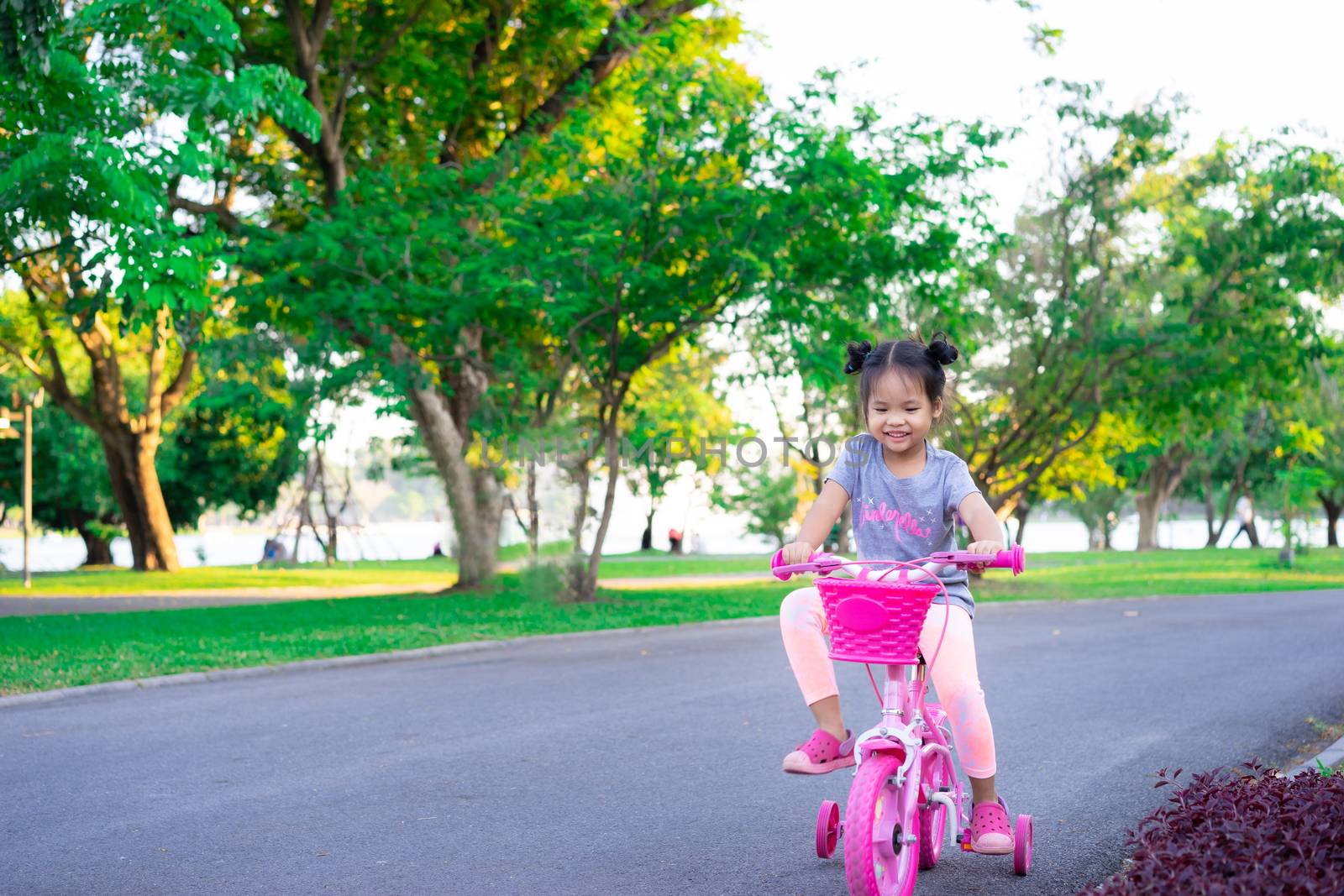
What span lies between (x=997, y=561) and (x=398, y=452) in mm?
38608

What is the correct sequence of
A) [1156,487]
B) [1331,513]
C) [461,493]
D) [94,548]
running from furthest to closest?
[1331,513]
[1156,487]
[94,548]
[461,493]

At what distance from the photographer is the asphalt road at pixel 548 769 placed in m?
4.84

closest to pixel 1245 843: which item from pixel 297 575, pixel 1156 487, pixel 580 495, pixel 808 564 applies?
pixel 808 564

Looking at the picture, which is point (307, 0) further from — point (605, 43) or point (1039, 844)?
point (1039, 844)

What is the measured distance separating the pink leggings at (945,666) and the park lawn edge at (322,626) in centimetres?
796

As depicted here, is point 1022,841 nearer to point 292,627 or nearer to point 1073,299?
point 292,627

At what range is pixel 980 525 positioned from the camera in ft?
13.3

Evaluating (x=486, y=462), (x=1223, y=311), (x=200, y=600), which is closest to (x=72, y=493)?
(x=200, y=600)

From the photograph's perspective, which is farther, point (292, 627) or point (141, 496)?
point (141, 496)

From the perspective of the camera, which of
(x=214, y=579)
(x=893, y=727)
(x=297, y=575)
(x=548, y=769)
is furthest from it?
(x=297, y=575)

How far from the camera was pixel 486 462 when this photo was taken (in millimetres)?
22844

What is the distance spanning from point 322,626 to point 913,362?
13.1 metres

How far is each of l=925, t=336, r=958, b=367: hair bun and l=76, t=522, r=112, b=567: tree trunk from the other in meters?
43.0

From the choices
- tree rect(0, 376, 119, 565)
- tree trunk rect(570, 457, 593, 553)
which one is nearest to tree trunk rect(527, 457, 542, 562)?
tree trunk rect(570, 457, 593, 553)
